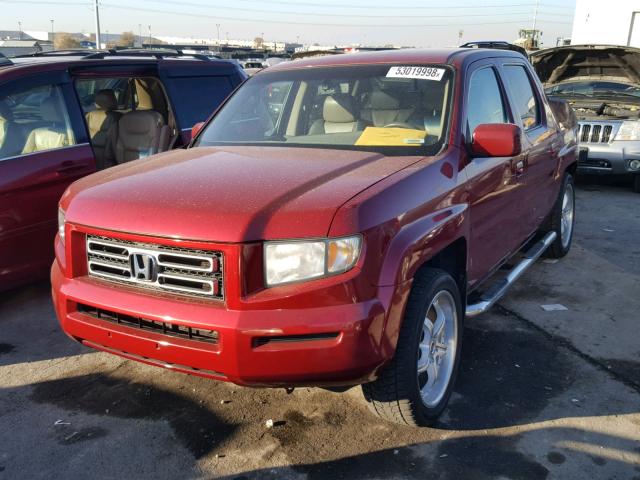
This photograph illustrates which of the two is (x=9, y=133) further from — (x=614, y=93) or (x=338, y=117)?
(x=614, y=93)

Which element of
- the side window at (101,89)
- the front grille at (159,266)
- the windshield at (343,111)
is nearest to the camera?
the front grille at (159,266)

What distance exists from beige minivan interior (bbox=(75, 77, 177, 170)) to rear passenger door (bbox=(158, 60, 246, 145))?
0.41 ft

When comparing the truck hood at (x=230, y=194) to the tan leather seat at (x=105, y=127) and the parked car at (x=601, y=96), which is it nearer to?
the tan leather seat at (x=105, y=127)

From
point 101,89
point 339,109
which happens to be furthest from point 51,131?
point 339,109

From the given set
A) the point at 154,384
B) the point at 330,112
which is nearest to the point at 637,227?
the point at 330,112

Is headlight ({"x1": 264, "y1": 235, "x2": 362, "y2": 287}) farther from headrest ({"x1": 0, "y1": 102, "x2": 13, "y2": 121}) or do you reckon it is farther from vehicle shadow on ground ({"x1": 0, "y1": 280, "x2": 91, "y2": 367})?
headrest ({"x1": 0, "y1": 102, "x2": 13, "y2": 121})

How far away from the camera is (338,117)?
3.92m

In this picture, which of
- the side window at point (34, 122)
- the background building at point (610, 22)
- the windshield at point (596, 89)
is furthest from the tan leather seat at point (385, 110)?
the background building at point (610, 22)

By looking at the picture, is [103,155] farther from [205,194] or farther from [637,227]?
[637,227]

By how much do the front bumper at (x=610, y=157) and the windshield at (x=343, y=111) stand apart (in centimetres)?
564

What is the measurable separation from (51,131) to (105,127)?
4.78 ft

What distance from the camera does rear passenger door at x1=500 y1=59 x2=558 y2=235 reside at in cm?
450

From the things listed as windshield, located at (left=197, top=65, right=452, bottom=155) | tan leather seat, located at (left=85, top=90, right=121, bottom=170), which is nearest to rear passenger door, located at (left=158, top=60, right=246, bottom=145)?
tan leather seat, located at (left=85, top=90, right=121, bottom=170)

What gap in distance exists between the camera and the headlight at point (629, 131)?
28.5ft
